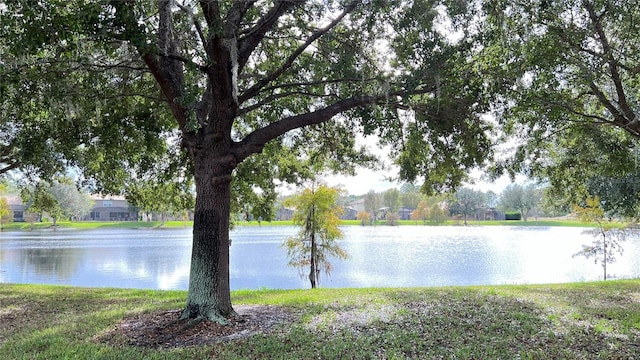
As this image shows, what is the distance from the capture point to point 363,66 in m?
7.60

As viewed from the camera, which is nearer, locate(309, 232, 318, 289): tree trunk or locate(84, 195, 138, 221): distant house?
locate(309, 232, 318, 289): tree trunk

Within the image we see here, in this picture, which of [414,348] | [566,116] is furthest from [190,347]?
[566,116]

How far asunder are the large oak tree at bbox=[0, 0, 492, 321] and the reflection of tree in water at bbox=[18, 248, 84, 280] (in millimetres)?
12488

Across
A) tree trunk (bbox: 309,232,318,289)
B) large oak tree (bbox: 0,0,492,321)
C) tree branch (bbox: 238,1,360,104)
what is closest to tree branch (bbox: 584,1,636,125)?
large oak tree (bbox: 0,0,492,321)

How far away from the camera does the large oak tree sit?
5.91 meters

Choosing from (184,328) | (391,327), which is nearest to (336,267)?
(391,327)

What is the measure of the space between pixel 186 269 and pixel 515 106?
17.0 metres

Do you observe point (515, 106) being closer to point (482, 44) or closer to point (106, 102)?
point (482, 44)

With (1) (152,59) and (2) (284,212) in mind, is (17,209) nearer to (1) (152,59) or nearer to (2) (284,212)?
(2) (284,212)

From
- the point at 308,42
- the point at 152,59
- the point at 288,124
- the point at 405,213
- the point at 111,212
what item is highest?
the point at 308,42

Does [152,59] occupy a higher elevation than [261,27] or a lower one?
lower

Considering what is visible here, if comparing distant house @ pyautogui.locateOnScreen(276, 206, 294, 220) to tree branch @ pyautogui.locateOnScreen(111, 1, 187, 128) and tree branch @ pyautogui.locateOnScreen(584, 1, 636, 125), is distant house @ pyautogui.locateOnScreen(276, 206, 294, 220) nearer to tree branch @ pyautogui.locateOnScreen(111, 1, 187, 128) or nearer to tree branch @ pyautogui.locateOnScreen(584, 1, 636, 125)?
tree branch @ pyautogui.locateOnScreen(111, 1, 187, 128)

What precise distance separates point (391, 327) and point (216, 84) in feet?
14.4

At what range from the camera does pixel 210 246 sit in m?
6.93
